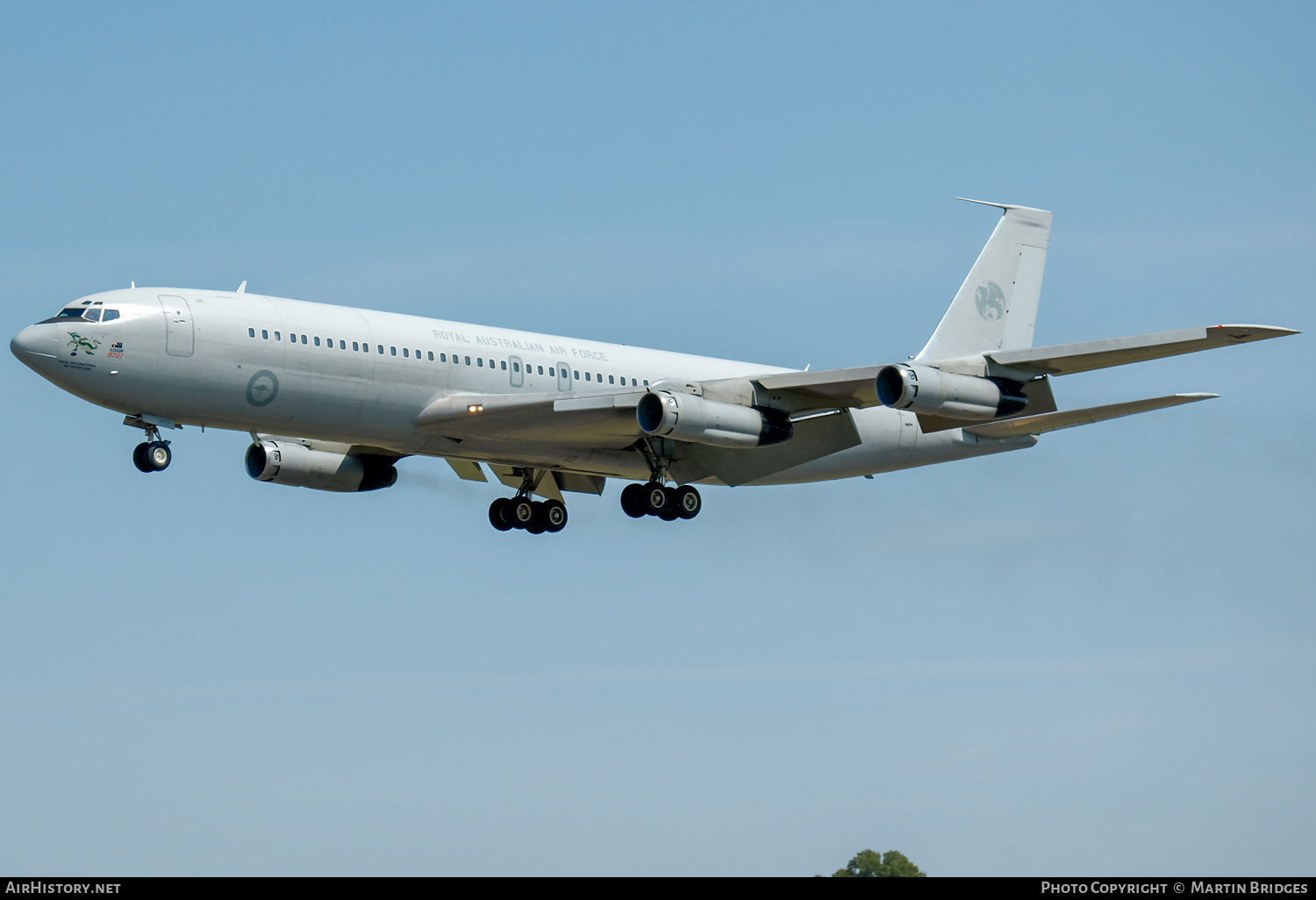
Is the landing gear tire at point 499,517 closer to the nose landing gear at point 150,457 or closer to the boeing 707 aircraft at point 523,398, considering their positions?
the boeing 707 aircraft at point 523,398

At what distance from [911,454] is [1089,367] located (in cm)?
847

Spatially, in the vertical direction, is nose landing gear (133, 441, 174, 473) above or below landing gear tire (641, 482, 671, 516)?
below

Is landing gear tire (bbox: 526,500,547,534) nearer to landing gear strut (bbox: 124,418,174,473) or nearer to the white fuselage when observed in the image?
the white fuselage

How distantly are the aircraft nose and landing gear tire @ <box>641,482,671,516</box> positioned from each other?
14.8 metres

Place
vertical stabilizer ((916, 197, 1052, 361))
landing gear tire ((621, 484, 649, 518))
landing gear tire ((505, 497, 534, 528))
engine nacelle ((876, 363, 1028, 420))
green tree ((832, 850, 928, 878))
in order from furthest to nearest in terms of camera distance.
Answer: green tree ((832, 850, 928, 878)), vertical stabilizer ((916, 197, 1052, 361)), landing gear tire ((505, 497, 534, 528)), landing gear tire ((621, 484, 649, 518)), engine nacelle ((876, 363, 1028, 420))

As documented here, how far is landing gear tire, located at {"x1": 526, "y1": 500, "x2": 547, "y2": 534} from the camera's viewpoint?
43875 mm

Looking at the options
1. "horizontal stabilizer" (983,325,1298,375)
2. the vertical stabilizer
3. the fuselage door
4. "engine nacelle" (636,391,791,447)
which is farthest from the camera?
the vertical stabilizer

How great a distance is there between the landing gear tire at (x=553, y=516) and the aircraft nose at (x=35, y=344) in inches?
588

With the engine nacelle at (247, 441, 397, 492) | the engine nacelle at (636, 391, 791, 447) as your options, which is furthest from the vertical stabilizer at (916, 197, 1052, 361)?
the engine nacelle at (247, 441, 397, 492)

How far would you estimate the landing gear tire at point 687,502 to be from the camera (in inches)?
1612

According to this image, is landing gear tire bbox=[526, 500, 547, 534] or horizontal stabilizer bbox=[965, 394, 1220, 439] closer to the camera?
horizontal stabilizer bbox=[965, 394, 1220, 439]

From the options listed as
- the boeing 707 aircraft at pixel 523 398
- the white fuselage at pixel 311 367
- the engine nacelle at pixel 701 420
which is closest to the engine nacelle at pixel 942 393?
the boeing 707 aircraft at pixel 523 398

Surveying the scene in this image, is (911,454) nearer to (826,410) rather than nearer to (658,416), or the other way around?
(826,410)
